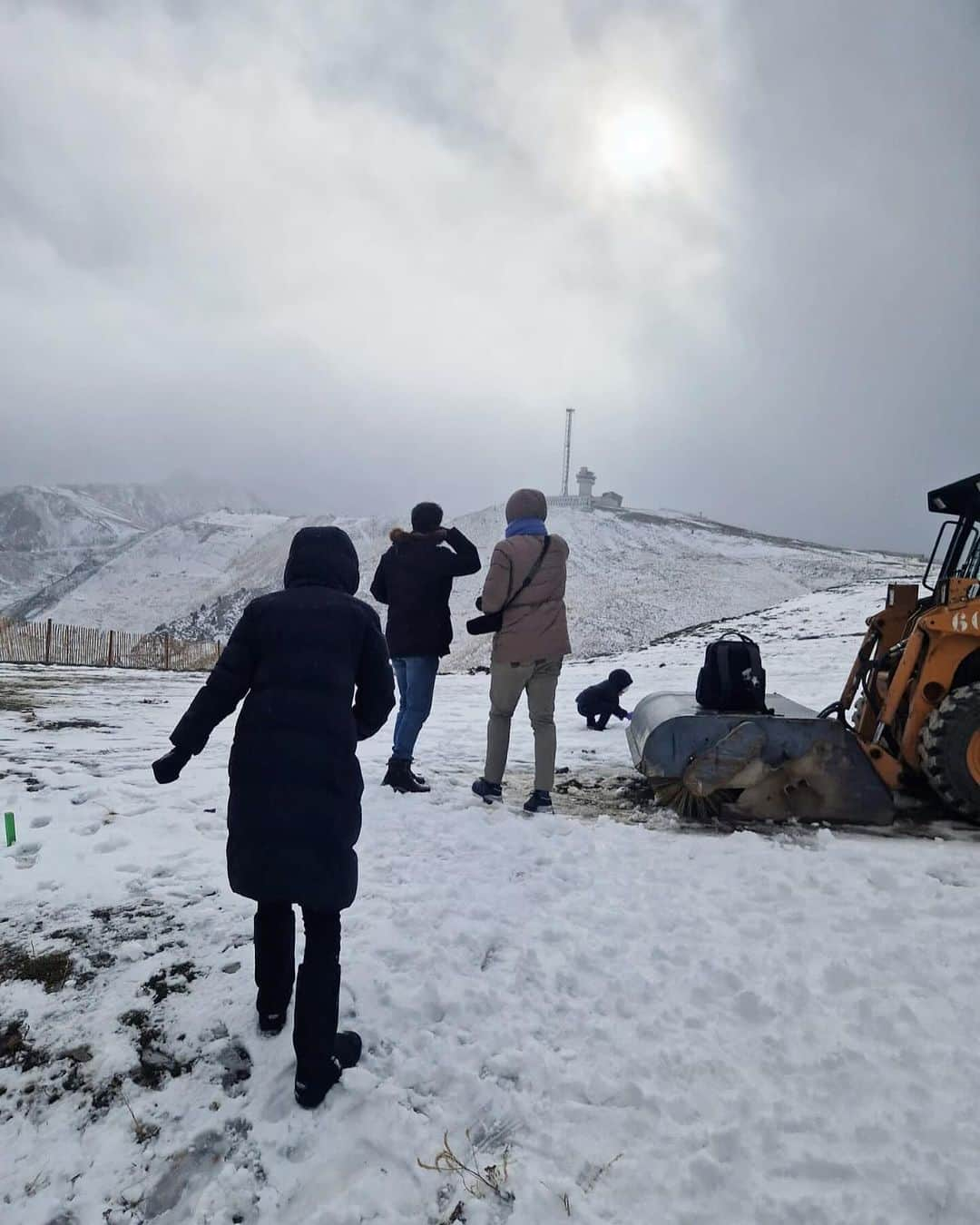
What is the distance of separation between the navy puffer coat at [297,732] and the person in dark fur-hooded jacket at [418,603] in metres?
2.65

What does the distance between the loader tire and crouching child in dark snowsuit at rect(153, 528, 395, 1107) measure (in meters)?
4.07

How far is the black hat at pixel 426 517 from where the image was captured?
17.4ft

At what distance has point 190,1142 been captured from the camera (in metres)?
2.09

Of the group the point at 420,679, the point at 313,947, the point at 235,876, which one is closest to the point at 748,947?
the point at 313,947

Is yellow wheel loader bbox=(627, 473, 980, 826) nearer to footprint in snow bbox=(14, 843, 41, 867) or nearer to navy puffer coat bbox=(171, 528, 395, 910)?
navy puffer coat bbox=(171, 528, 395, 910)

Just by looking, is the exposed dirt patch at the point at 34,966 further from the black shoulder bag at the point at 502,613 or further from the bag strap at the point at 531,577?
the bag strap at the point at 531,577

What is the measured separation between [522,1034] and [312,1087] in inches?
30.7

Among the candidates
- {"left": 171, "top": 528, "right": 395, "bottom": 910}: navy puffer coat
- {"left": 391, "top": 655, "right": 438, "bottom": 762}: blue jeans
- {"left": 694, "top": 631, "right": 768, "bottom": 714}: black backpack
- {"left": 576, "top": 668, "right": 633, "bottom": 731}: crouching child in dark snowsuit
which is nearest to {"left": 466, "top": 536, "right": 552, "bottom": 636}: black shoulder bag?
{"left": 391, "top": 655, "right": 438, "bottom": 762}: blue jeans

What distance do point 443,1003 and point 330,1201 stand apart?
A: 858 millimetres

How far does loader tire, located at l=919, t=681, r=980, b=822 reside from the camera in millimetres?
4645

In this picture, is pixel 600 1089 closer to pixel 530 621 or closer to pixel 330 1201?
pixel 330 1201

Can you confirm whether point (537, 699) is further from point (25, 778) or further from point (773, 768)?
point (25, 778)

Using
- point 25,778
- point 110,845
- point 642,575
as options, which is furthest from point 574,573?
point 110,845

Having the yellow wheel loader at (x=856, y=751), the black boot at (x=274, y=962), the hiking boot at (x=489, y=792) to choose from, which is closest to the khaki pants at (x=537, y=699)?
the hiking boot at (x=489, y=792)
